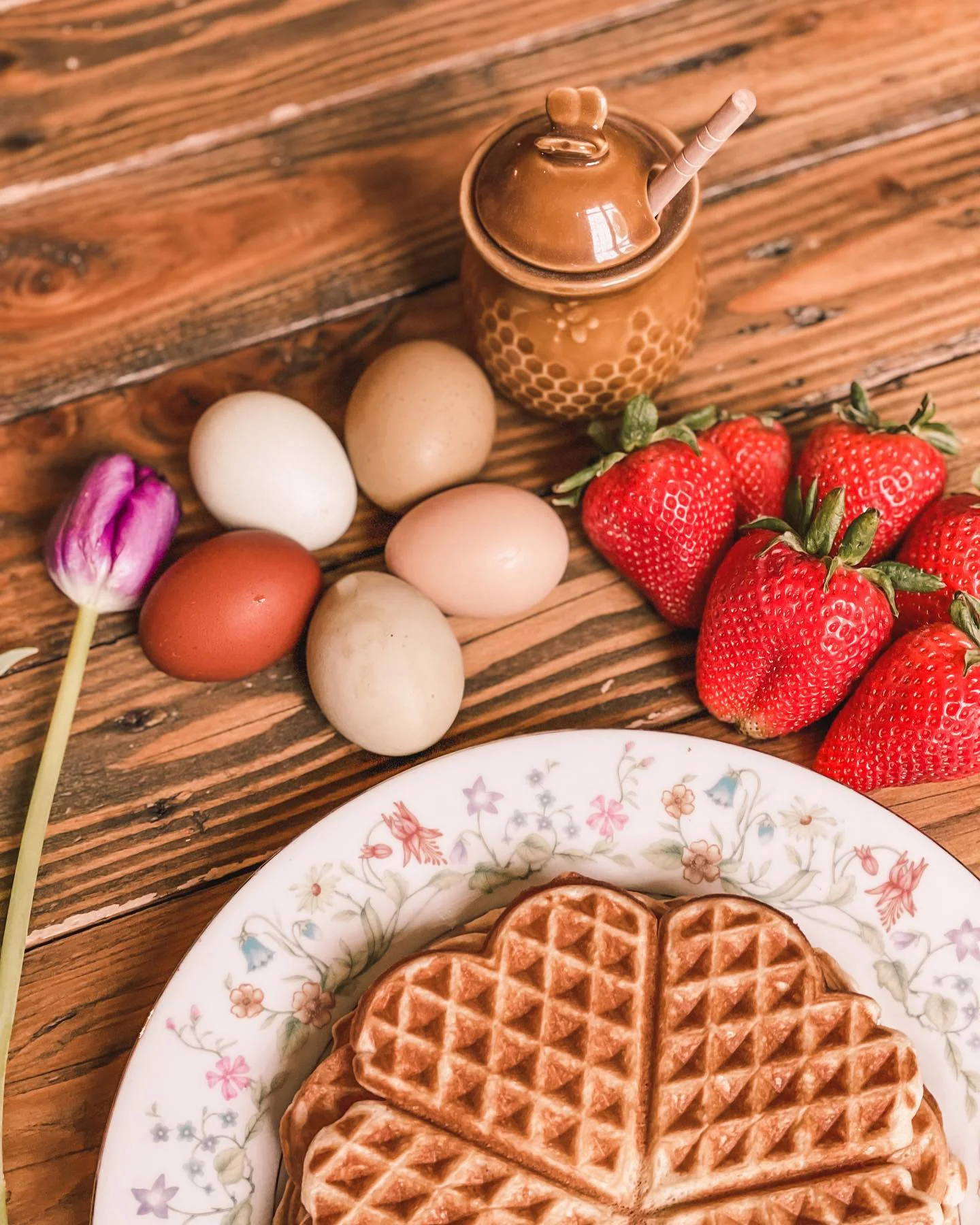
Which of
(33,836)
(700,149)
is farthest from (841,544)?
(33,836)

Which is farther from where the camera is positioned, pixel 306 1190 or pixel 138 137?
pixel 138 137

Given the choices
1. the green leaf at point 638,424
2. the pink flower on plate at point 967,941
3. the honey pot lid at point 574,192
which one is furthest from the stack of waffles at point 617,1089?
the honey pot lid at point 574,192

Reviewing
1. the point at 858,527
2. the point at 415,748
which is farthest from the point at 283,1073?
the point at 858,527

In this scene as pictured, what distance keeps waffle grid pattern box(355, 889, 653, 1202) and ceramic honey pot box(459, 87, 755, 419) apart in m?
0.52

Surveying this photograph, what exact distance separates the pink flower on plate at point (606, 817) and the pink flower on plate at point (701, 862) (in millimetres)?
68

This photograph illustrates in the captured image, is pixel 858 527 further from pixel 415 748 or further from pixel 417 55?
pixel 417 55

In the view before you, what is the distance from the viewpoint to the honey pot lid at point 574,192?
947 millimetres

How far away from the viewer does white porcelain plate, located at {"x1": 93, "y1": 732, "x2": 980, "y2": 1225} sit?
3.11 ft

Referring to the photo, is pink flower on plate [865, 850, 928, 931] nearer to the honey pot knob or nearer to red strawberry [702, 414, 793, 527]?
red strawberry [702, 414, 793, 527]

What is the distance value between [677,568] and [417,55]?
0.78 metres

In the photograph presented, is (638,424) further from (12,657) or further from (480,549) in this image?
(12,657)

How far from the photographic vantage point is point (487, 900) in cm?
105

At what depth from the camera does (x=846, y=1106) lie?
913 millimetres

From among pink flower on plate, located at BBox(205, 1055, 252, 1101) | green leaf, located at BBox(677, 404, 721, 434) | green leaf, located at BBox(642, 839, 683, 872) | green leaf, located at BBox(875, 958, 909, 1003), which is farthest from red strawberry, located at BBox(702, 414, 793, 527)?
pink flower on plate, located at BBox(205, 1055, 252, 1101)
